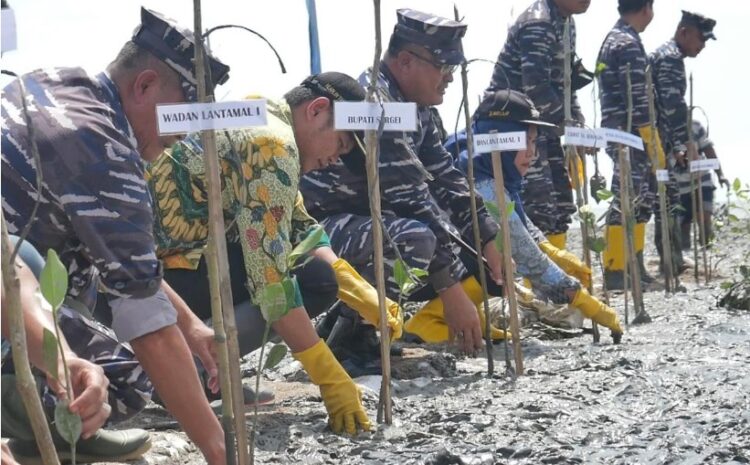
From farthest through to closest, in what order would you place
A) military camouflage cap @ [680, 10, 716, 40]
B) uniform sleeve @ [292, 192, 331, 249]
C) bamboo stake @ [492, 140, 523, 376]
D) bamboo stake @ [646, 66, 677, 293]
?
1. military camouflage cap @ [680, 10, 716, 40]
2. bamboo stake @ [646, 66, 677, 293]
3. bamboo stake @ [492, 140, 523, 376]
4. uniform sleeve @ [292, 192, 331, 249]

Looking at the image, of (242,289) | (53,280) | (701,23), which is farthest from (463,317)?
(701,23)

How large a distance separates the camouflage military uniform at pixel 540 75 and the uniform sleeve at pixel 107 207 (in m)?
3.63

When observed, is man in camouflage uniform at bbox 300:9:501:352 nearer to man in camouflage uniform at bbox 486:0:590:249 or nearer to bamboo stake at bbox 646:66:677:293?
man in camouflage uniform at bbox 486:0:590:249

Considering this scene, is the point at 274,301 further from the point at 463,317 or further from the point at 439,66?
the point at 439,66

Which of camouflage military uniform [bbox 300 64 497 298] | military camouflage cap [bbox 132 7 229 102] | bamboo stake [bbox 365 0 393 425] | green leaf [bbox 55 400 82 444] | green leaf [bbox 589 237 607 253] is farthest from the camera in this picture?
green leaf [bbox 589 237 607 253]

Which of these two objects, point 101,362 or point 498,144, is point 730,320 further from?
point 101,362

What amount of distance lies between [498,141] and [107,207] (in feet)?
6.14

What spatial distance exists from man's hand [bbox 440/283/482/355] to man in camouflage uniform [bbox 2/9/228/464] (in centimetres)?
176

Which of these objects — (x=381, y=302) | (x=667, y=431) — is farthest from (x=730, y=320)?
(x=381, y=302)

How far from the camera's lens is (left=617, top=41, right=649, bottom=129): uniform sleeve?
262 inches

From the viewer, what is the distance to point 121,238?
2318mm

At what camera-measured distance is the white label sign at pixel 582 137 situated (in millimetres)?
4560

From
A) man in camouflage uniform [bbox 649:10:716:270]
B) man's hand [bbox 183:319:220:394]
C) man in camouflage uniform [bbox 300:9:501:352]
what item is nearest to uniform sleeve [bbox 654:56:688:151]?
man in camouflage uniform [bbox 649:10:716:270]

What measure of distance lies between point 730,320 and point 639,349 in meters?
1.10
